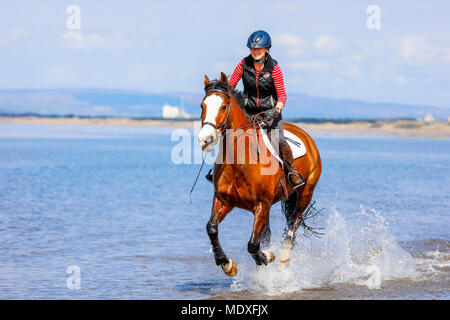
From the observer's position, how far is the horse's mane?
1011cm

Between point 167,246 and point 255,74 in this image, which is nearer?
point 255,74

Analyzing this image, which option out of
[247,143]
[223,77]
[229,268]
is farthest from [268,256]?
[223,77]

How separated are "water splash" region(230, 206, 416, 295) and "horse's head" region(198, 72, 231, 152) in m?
3.09

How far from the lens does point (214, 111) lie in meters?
9.80

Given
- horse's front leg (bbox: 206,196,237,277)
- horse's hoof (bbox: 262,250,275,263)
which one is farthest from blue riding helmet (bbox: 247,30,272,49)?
horse's hoof (bbox: 262,250,275,263)

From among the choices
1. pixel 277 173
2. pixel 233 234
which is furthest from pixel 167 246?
pixel 277 173

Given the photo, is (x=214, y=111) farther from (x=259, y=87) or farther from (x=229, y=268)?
(x=229, y=268)

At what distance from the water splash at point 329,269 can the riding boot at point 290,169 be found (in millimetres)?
1373

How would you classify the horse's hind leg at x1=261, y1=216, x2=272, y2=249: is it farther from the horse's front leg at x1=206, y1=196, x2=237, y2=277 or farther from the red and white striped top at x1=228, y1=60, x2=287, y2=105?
the red and white striped top at x1=228, y1=60, x2=287, y2=105

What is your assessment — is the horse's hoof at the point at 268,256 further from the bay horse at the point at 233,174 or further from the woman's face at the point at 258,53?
the woman's face at the point at 258,53

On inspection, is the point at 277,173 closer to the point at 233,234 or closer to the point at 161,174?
the point at 233,234

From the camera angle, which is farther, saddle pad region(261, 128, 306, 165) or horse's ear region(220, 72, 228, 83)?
saddle pad region(261, 128, 306, 165)

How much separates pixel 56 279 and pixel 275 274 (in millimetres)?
3766

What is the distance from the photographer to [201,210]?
23.2 metres
